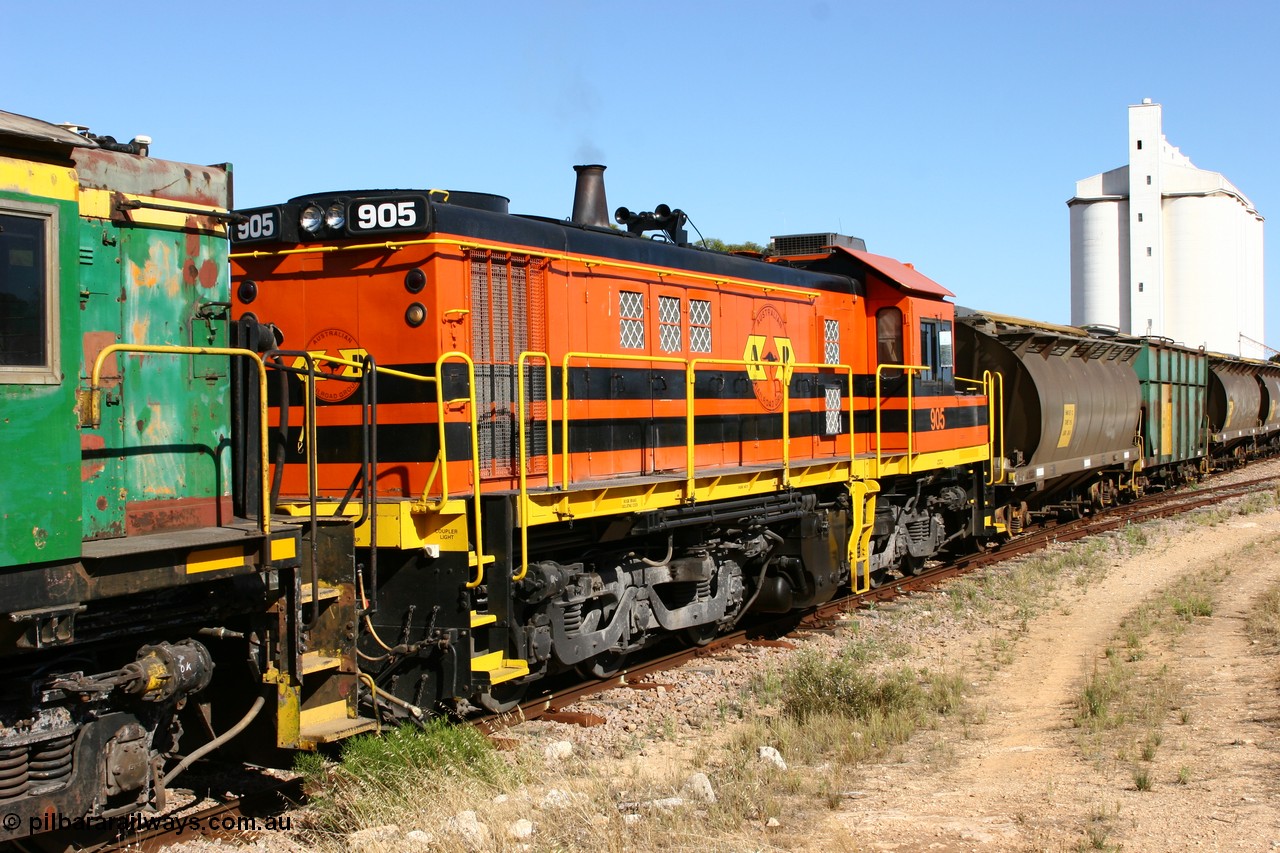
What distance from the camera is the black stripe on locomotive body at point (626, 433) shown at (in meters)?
7.90

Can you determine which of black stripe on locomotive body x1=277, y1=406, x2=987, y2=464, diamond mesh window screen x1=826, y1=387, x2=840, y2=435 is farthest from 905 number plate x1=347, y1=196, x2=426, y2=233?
diamond mesh window screen x1=826, y1=387, x2=840, y2=435

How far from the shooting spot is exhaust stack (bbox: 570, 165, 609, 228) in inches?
425

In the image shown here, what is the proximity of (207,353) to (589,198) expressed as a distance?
572 centimetres

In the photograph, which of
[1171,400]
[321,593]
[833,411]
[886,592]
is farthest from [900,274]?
[1171,400]

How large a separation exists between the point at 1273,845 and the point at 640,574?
5330 mm

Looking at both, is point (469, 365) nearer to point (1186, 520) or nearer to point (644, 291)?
point (644, 291)

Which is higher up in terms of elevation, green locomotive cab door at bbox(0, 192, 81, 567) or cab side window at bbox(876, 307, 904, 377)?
cab side window at bbox(876, 307, 904, 377)

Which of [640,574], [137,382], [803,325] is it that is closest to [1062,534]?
[803,325]

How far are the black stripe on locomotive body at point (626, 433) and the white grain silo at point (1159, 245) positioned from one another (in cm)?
5998

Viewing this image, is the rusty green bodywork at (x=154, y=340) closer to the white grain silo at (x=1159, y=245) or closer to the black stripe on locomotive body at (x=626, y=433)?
the black stripe on locomotive body at (x=626, y=433)

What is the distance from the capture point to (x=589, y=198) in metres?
10.8

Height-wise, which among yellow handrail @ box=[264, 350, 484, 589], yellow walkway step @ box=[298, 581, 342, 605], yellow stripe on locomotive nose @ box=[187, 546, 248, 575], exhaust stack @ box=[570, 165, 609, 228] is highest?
exhaust stack @ box=[570, 165, 609, 228]

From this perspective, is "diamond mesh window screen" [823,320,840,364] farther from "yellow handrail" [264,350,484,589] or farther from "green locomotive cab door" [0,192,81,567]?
"green locomotive cab door" [0,192,81,567]

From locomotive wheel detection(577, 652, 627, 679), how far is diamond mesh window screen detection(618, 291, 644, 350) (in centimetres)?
267
